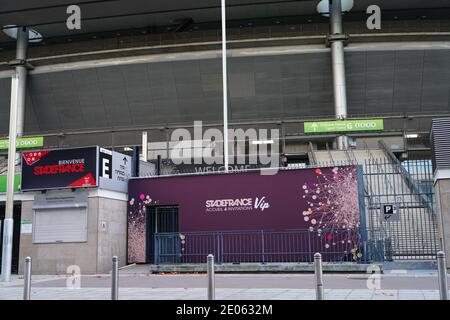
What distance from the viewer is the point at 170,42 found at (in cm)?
4438

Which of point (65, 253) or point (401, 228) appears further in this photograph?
point (65, 253)

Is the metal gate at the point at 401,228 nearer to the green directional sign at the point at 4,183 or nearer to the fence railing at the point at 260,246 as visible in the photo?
the fence railing at the point at 260,246

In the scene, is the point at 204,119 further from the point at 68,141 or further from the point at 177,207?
the point at 177,207

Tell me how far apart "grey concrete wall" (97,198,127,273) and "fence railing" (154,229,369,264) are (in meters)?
2.14

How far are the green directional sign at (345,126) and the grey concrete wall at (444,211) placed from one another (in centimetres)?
2202

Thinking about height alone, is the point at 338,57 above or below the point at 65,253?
above

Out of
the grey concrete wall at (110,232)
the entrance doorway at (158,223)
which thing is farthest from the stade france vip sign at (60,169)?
the entrance doorway at (158,223)

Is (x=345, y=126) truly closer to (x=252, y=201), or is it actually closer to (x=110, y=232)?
(x=252, y=201)

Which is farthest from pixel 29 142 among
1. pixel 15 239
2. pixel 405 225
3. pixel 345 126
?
pixel 405 225

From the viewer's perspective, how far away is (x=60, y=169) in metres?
19.5

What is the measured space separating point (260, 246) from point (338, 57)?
2553 cm
